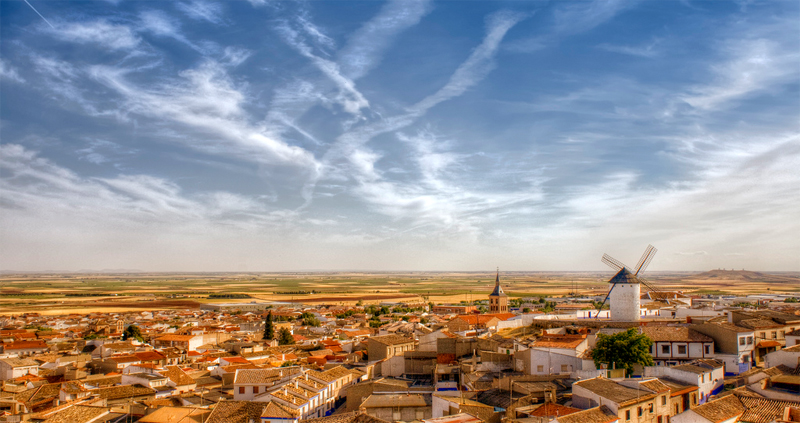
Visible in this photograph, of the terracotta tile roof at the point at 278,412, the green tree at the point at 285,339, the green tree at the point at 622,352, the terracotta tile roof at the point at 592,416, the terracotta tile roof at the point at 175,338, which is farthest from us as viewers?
the green tree at the point at 285,339

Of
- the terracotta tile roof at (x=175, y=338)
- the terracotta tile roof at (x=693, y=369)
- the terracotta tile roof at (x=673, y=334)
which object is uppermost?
the terracotta tile roof at (x=673, y=334)

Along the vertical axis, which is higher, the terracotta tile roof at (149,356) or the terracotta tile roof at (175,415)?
the terracotta tile roof at (175,415)

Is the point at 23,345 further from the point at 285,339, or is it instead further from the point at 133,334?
the point at 285,339

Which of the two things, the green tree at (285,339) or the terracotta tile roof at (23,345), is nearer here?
the terracotta tile roof at (23,345)

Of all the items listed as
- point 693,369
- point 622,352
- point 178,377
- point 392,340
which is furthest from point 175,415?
point 693,369

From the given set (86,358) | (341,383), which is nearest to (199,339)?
(86,358)

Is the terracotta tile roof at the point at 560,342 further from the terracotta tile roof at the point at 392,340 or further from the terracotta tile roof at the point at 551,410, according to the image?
the terracotta tile roof at the point at 392,340

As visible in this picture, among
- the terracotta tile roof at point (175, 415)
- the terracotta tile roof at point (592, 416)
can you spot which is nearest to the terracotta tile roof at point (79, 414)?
the terracotta tile roof at point (175, 415)

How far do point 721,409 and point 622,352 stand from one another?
6.04 metres

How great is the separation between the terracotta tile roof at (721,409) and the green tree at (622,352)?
5.01m

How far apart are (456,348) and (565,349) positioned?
22.0 feet

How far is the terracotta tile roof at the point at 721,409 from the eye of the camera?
16047mm

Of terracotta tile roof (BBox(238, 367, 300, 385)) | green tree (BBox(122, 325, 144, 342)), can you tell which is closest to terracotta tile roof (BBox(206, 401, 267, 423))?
terracotta tile roof (BBox(238, 367, 300, 385))

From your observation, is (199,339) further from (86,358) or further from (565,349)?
(565,349)
